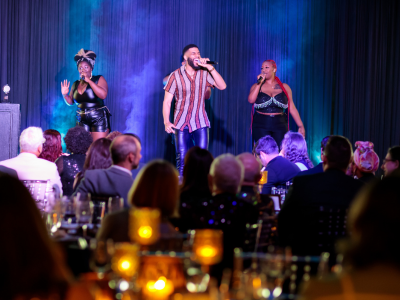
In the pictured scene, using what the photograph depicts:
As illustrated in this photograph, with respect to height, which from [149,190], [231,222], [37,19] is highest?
[37,19]

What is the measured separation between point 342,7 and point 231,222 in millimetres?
6439

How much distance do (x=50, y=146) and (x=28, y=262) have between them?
11.8 ft

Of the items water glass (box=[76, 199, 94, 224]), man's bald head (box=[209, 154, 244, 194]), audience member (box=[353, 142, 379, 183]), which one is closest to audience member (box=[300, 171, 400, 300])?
man's bald head (box=[209, 154, 244, 194])

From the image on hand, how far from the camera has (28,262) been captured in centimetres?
112

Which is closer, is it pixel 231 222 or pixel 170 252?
pixel 170 252

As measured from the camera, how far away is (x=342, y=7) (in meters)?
8.05

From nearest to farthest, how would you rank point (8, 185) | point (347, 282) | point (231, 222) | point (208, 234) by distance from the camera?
point (347, 282) < point (8, 185) < point (208, 234) < point (231, 222)

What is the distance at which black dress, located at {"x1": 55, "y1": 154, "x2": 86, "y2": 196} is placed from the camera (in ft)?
13.9

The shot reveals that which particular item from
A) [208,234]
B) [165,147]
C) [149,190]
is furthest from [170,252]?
[165,147]

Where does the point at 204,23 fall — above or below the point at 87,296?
above

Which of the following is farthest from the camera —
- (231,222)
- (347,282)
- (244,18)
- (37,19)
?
(244,18)

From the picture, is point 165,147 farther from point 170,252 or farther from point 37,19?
point 170,252

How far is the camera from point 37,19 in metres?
7.58

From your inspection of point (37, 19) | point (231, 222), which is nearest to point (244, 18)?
point (37, 19)
